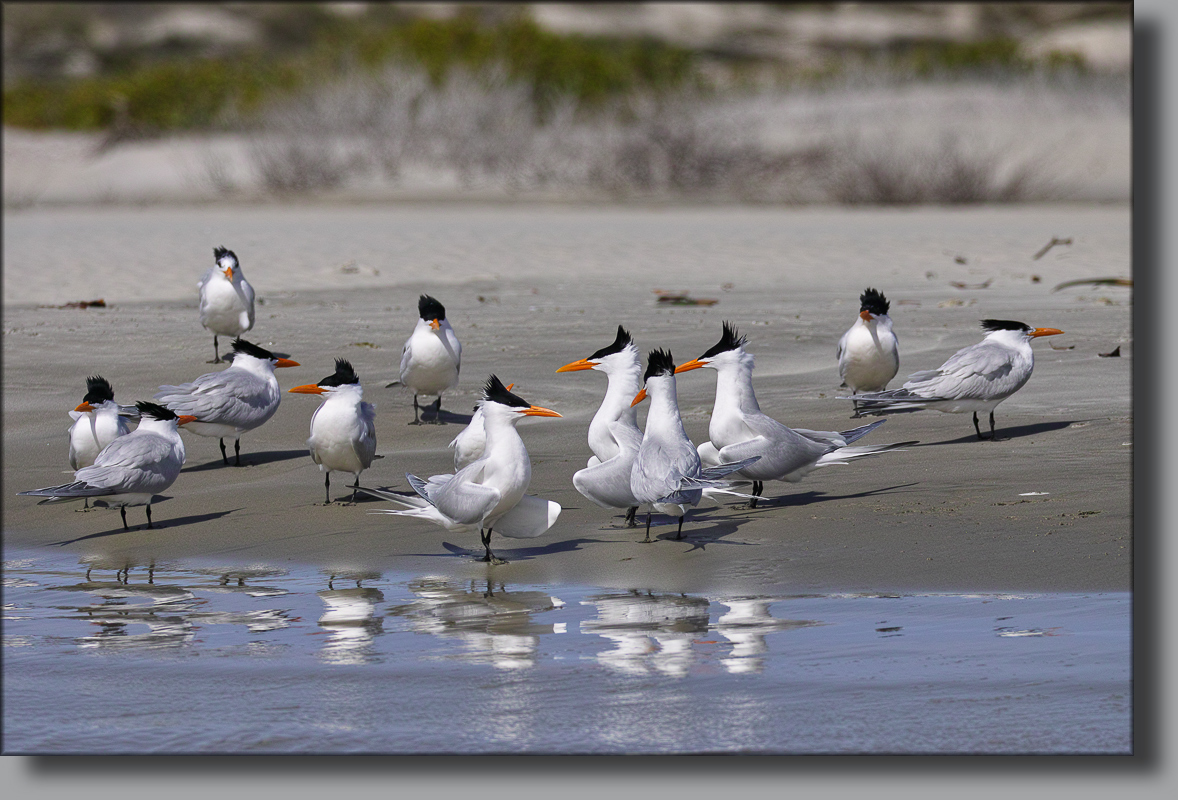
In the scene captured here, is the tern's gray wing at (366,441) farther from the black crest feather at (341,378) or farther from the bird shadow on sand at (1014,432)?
the bird shadow on sand at (1014,432)

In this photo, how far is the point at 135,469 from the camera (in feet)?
20.2

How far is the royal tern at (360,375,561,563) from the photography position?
17.7ft

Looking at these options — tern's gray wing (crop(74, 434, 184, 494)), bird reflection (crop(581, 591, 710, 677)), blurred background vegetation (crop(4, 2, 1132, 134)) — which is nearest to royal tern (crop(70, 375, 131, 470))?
tern's gray wing (crop(74, 434, 184, 494))

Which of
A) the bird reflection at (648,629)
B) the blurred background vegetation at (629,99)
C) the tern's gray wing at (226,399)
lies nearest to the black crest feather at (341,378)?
the tern's gray wing at (226,399)

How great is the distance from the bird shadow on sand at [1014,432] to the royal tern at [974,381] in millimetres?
60

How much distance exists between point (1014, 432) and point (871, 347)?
37.0 inches

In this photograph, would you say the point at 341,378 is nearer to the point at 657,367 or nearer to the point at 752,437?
the point at 657,367

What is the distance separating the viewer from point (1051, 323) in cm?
1126

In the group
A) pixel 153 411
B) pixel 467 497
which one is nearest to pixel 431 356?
pixel 153 411

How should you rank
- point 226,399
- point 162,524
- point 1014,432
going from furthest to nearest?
point 1014,432 < point 226,399 < point 162,524

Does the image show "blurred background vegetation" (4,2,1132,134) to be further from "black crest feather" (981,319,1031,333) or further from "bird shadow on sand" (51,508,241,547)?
"black crest feather" (981,319,1031,333)

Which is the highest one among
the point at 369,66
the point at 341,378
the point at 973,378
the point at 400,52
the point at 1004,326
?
the point at 400,52

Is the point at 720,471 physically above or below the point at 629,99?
below

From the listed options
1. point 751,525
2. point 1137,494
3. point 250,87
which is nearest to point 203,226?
point 250,87
